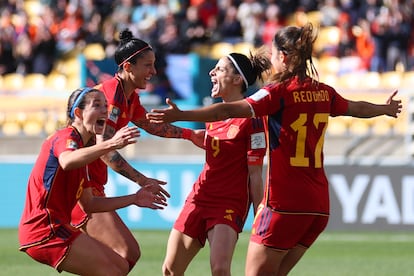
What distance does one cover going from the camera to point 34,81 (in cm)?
2095

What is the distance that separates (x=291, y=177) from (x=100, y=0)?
53.7 ft

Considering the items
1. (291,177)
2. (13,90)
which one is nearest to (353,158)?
(13,90)

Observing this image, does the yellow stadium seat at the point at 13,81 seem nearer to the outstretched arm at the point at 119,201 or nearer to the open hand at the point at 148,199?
the outstretched arm at the point at 119,201

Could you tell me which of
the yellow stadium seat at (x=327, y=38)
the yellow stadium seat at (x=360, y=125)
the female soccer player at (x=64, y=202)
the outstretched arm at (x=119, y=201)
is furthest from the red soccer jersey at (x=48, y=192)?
the yellow stadium seat at (x=327, y=38)

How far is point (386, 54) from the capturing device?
19.0 m

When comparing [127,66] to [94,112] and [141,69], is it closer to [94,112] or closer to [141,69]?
[141,69]

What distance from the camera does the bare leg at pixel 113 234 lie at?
8016 mm

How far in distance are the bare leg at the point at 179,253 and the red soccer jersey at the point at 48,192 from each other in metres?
1.08

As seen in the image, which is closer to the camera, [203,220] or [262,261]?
[262,261]

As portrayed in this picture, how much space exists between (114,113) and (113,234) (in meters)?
0.94

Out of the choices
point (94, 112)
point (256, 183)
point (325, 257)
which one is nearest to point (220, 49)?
point (325, 257)

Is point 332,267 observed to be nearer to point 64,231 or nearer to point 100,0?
point 64,231

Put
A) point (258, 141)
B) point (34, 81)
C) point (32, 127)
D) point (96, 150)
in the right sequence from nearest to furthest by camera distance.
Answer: point (96, 150), point (258, 141), point (32, 127), point (34, 81)

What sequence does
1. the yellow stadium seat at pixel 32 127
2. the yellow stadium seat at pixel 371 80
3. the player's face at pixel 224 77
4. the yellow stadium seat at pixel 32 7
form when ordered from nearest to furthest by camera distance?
the player's face at pixel 224 77, the yellow stadium seat at pixel 371 80, the yellow stadium seat at pixel 32 127, the yellow stadium seat at pixel 32 7
